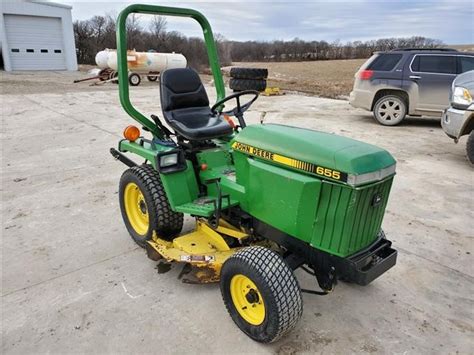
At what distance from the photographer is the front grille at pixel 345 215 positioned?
199 centimetres

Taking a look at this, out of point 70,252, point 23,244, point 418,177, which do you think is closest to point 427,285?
point 418,177

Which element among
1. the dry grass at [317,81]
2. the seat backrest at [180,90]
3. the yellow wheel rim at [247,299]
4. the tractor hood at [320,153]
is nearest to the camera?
the tractor hood at [320,153]

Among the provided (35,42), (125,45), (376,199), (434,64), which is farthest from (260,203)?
(35,42)

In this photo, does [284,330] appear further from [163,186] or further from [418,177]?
[418,177]

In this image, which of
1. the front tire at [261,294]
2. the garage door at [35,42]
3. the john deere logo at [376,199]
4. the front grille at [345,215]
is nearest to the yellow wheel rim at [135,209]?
the front tire at [261,294]

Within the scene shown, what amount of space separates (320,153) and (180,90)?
1.57m

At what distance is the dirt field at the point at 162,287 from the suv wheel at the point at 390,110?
2919 millimetres

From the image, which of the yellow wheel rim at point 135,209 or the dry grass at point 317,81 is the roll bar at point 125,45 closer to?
the yellow wheel rim at point 135,209

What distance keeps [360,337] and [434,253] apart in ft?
4.45


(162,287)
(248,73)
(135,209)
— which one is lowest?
(162,287)

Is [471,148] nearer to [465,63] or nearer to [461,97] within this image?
[461,97]

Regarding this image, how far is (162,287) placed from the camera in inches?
106

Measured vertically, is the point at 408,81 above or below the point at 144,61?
above

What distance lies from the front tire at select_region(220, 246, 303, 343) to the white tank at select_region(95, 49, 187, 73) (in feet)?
48.7
